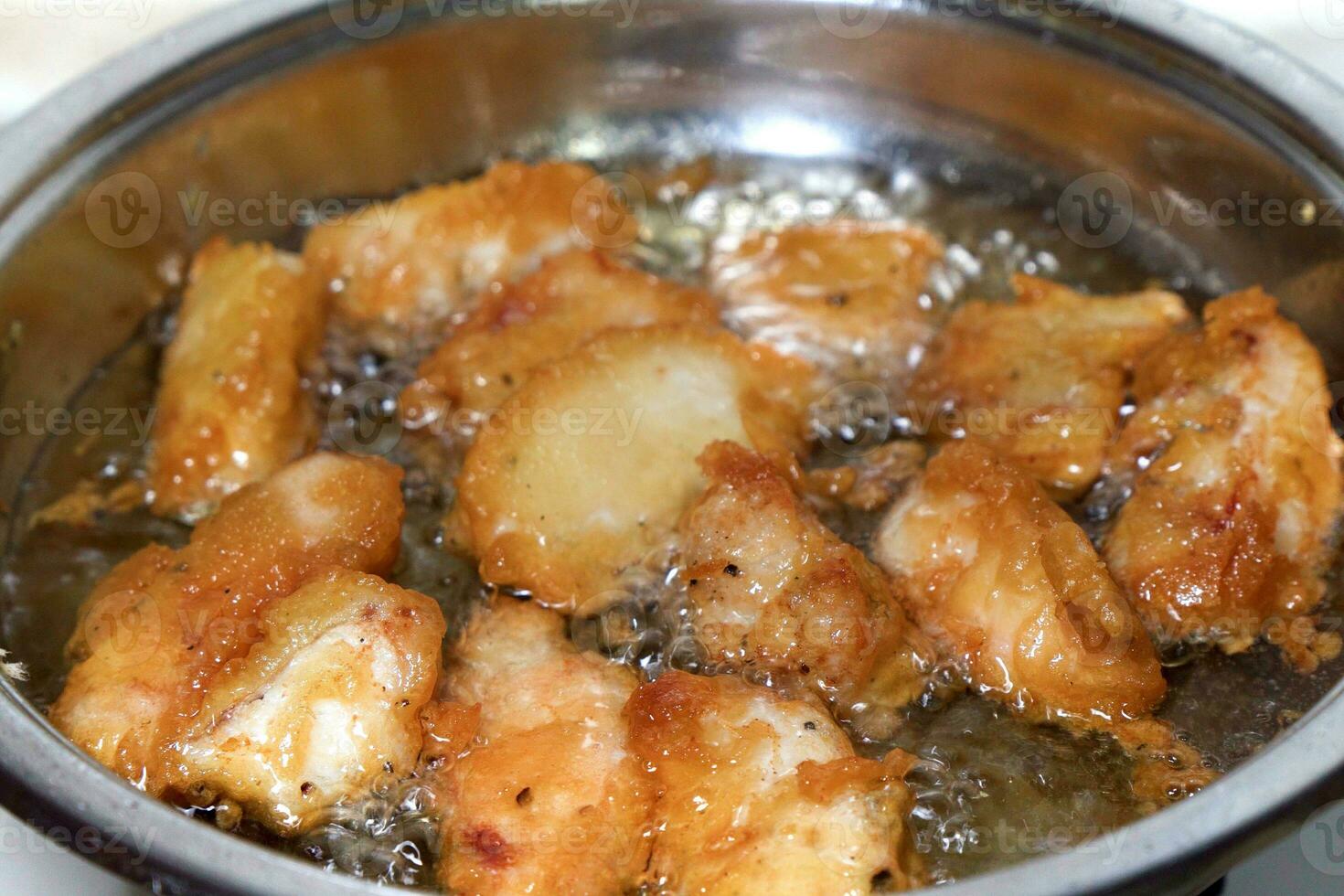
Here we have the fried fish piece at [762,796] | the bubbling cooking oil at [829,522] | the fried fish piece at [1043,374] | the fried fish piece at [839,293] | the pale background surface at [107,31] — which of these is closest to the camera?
the fried fish piece at [762,796]

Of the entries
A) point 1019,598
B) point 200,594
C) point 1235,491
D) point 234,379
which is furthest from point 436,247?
point 1235,491

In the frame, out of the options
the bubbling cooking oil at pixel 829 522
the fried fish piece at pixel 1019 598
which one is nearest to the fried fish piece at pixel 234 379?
the bubbling cooking oil at pixel 829 522

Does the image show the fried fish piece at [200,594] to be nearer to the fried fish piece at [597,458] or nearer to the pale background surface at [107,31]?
the fried fish piece at [597,458]

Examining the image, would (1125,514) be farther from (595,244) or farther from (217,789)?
(217,789)

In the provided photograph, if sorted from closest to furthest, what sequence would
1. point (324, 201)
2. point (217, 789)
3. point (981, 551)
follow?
1. point (217, 789)
2. point (981, 551)
3. point (324, 201)

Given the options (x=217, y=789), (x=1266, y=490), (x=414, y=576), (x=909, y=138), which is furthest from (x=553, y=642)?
(x=909, y=138)

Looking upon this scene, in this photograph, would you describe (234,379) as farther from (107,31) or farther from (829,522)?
(107,31)
